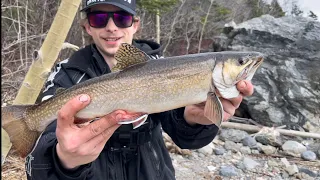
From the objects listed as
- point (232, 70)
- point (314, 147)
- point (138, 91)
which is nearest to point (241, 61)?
point (232, 70)

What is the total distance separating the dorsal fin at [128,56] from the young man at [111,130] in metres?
0.35

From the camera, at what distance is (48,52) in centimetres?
420

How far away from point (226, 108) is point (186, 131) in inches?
24.5

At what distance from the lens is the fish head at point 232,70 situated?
2.47 meters

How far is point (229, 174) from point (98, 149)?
5.36 meters

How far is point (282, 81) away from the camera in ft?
36.2

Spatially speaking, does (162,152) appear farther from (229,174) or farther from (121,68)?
(229,174)

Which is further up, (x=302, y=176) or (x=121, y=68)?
(x=121, y=68)

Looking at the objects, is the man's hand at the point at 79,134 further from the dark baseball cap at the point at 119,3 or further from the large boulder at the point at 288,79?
the large boulder at the point at 288,79

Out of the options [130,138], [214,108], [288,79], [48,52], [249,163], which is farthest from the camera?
[288,79]

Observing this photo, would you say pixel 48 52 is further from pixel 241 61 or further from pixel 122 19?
pixel 241 61

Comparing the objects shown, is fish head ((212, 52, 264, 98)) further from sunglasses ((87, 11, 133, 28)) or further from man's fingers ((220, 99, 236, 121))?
sunglasses ((87, 11, 133, 28))

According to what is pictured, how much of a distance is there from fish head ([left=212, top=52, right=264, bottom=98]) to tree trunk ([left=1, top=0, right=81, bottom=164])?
85.4 inches

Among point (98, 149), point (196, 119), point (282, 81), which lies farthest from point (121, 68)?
point (282, 81)
